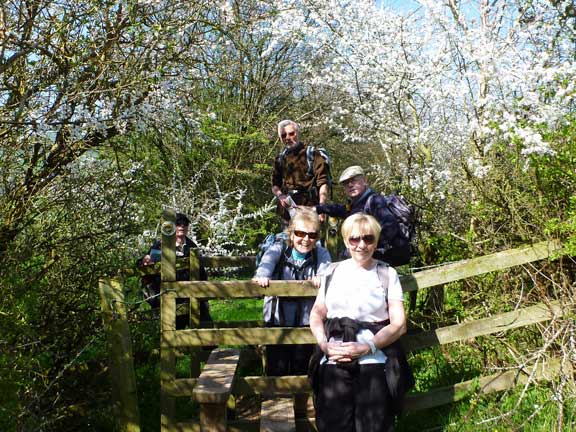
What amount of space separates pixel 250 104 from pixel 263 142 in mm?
1448

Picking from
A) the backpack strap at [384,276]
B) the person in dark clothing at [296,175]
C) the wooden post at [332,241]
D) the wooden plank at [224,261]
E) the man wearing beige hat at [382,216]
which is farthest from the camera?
the wooden post at [332,241]

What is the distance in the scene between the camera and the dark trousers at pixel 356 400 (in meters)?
3.62

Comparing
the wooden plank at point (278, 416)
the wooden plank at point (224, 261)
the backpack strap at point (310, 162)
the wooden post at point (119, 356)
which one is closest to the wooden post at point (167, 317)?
the wooden post at point (119, 356)

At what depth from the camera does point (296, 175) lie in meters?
6.23

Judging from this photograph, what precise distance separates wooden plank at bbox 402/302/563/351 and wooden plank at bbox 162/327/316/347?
0.68m

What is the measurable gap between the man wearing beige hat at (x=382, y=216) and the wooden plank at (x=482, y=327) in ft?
2.17

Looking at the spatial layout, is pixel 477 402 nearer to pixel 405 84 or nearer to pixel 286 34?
pixel 405 84

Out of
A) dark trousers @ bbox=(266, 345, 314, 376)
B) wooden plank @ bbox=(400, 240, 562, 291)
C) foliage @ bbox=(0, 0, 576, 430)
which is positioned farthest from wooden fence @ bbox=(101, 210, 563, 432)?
dark trousers @ bbox=(266, 345, 314, 376)

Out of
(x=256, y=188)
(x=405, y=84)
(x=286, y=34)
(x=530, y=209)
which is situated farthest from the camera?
(x=256, y=188)

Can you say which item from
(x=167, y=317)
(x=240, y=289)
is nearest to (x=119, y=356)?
(x=167, y=317)

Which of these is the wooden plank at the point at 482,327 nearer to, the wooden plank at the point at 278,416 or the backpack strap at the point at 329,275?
the backpack strap at the point at 329,275

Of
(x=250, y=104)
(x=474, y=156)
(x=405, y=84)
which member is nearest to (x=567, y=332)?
(x=474, y=156)

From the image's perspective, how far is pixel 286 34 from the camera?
495 inches

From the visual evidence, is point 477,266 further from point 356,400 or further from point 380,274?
point 356,400
